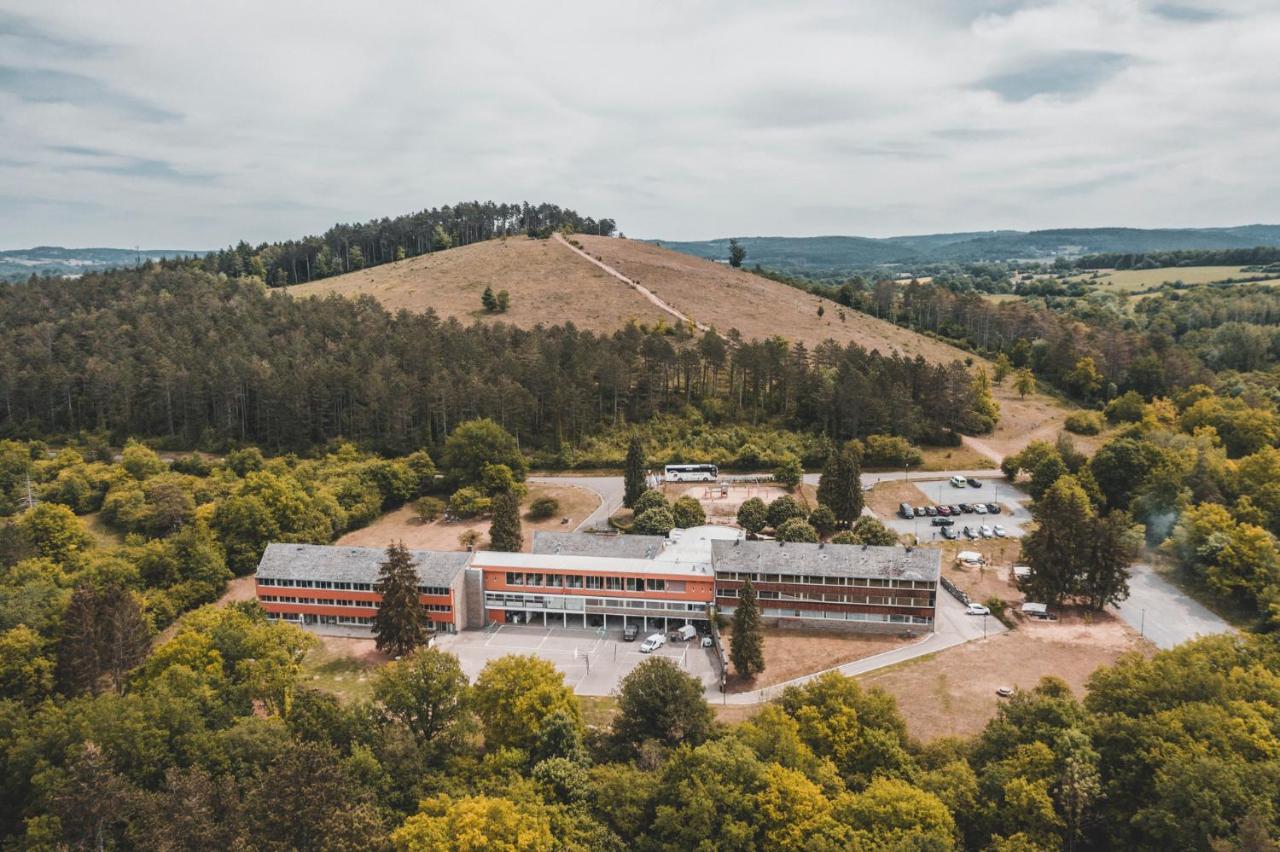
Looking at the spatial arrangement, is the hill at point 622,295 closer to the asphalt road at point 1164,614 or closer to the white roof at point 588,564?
the asphalt road at point 1164,614

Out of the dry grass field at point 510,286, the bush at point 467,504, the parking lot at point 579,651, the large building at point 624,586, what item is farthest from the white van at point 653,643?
the dry grass field at point 510,286

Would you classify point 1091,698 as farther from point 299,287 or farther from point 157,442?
point 299,287

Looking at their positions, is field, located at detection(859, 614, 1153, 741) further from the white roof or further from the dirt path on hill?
A: the dirt path on hill

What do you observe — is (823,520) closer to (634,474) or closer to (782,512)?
(782,512)

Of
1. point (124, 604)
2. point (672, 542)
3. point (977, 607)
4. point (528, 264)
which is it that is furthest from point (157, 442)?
point (977, 607)

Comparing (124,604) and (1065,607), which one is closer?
(124,604)

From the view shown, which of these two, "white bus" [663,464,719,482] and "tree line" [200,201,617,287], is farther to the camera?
"tree line" [200,201,617,287]

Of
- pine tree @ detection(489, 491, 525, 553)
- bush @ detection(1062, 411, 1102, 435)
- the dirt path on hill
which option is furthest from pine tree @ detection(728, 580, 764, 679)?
the dirt path on hill
